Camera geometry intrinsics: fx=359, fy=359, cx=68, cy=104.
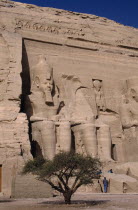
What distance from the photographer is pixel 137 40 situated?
18.6m

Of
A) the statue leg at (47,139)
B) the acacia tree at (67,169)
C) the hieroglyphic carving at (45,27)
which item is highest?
the hieroglyphic carving at (45,27)

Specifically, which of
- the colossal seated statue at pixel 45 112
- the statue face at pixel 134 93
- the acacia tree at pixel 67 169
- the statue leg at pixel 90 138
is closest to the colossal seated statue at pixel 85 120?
the statue leg at pixel 90 138

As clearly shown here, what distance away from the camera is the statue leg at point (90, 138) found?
545 inches

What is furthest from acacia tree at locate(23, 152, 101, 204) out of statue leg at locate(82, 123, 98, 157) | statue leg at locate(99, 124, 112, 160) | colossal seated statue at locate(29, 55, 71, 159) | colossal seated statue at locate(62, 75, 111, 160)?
statue leg at locate(99, 124, 112, 160)

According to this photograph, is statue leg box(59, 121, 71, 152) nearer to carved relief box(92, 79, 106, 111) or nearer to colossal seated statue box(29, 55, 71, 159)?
colossal seated statue box(29, 55, 71, 159)

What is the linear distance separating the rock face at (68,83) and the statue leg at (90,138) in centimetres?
2

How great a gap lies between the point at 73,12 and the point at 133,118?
6.61 meters

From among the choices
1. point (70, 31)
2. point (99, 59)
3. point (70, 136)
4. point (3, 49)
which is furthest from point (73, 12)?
point (70, 136)

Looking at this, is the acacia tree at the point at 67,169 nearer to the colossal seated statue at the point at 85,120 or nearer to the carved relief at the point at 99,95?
the colossal seated statue at the point at 85,120

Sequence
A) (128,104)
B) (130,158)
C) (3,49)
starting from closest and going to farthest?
(3,49), (130,158), (128,104)

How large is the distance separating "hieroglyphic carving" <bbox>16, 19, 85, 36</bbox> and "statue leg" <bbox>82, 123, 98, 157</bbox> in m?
4.90

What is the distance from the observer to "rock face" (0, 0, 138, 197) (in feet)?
42.9

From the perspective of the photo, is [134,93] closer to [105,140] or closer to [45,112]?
[105,140]

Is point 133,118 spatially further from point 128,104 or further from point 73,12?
point 73,12
